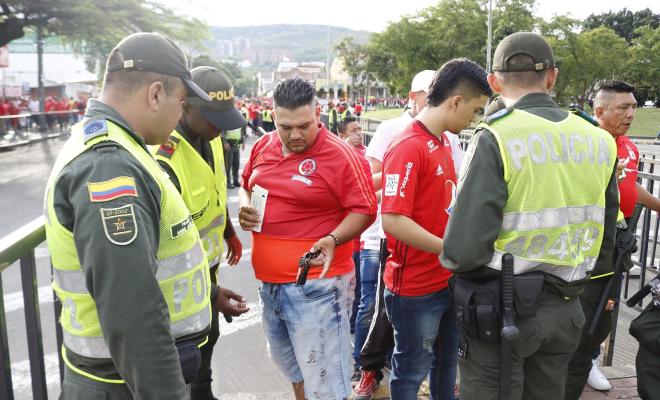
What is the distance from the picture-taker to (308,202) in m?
2.80

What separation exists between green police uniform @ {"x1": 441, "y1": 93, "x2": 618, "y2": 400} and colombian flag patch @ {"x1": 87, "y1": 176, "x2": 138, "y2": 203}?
127cm

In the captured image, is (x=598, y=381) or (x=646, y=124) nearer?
(x=598, y=381)

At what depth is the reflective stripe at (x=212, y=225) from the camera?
Answer: 9.58ft

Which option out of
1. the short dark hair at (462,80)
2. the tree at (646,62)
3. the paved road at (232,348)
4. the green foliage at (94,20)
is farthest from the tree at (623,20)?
the short dark hair at (462,80)

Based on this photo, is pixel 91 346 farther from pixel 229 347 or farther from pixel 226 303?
pixel 229 347

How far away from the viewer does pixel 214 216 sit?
9.91 feet

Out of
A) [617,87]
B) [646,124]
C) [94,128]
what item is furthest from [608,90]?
[646,124]

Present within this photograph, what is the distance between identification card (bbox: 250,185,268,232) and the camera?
288cm

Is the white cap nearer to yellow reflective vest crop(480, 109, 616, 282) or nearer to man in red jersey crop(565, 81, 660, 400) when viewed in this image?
man in red jersey crop(565, 81, 660, 400)

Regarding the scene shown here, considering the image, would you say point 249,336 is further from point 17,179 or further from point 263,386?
point 17,179

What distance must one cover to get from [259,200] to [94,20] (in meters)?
26.6

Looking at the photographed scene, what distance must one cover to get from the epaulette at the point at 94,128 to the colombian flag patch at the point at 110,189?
0.17 meters

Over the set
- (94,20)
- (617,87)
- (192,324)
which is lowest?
(192,324)

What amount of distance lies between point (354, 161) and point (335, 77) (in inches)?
4777
